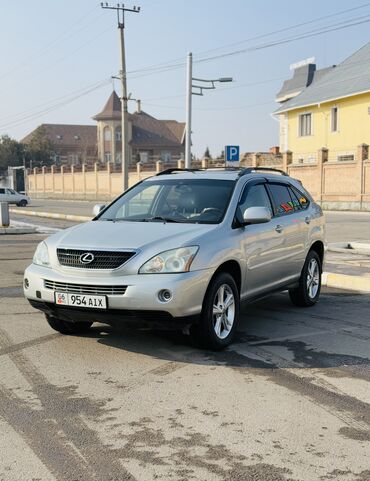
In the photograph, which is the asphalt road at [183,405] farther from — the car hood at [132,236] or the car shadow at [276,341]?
the car hood at [132,236]

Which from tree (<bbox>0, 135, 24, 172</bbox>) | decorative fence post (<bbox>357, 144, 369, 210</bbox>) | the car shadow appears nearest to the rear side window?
the car shadow

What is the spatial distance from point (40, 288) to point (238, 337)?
7.11 feet

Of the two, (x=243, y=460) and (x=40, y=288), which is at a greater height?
(x=40, y=288)

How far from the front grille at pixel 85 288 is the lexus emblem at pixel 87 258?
0.75 feet

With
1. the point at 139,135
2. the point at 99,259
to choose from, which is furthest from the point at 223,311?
the point at 139,135

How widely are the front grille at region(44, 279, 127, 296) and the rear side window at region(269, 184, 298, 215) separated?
2729 mm

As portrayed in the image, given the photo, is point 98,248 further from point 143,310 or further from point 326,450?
point 326,450

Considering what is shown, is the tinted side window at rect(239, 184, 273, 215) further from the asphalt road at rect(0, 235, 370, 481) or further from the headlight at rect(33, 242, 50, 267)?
the headlight at rect(33, 242, 50, 267)

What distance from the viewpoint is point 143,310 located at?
5.29 meters

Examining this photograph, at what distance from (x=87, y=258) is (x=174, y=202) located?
1533 millimetres

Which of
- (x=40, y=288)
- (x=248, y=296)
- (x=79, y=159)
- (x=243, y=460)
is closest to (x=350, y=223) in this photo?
(x=248, y=296)

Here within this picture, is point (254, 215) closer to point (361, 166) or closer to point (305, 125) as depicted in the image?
point (361, 166)

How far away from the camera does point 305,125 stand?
43219 mm

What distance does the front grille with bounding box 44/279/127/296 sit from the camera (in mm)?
5312
